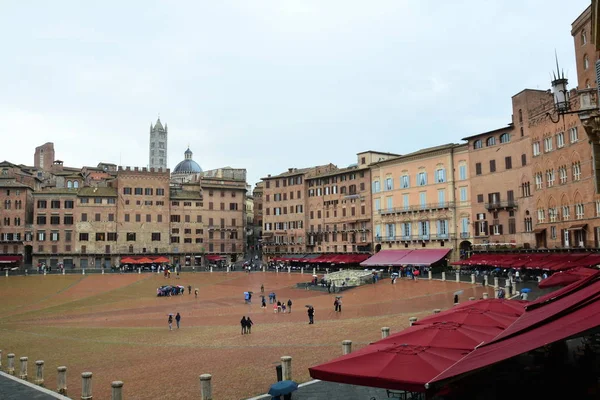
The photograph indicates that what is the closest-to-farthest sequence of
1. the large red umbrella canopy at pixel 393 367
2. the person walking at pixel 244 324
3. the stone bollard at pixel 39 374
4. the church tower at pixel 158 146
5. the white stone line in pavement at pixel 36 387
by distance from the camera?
the large red umbrella canopy at pixel 393 367
the white stone line in pavement at pixel 36 387
the stone bollard at pixel 39 374
the person walking at pixel 244 324
the church tower at pixel 158 146

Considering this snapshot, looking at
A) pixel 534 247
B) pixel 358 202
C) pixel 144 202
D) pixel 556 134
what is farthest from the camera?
pixel 144 202

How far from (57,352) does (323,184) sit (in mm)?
57584

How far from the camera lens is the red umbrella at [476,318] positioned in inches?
467

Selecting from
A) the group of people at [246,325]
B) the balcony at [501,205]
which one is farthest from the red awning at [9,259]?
the balcony at [501,205]

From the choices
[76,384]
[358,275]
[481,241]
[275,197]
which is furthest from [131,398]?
[275,197]

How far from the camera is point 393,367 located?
873 cm

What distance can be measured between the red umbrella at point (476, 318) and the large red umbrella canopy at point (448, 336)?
1.55 ft

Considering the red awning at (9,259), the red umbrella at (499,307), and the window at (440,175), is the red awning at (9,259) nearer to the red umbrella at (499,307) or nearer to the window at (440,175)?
the window at (440,175)

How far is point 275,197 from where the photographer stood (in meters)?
85.8

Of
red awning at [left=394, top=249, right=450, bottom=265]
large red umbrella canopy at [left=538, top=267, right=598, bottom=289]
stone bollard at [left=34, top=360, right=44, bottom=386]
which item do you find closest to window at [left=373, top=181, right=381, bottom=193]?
red awning at [left=394, top=249, right=450, bottom=265]

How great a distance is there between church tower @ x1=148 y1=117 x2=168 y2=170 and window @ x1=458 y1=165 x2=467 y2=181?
12076 cm

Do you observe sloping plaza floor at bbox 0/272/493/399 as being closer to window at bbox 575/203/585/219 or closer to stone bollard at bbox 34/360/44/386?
stone bollard at bbox 34/360/44/386

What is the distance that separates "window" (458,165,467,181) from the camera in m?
60.2

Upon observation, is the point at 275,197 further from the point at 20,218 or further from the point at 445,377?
the point at 445,377
